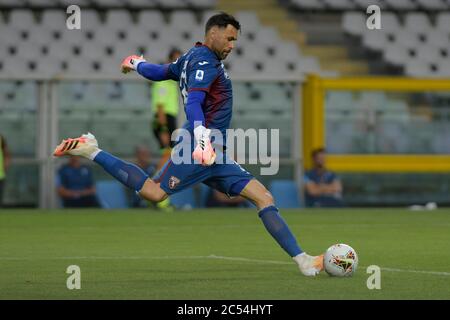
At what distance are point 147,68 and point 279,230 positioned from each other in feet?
6.01

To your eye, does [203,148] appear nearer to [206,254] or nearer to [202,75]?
[202,75]

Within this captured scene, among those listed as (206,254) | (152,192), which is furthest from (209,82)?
(206,254)

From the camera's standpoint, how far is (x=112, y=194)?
2020cm

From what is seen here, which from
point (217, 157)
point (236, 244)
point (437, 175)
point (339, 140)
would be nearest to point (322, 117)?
point (339, 140)

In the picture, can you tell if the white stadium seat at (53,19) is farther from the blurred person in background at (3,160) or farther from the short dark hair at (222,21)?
the short dark hair at (222,21)

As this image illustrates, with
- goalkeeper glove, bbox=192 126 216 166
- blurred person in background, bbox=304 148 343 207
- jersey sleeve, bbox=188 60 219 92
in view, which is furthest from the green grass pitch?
blurred person in background, bbox=304 148 343 207

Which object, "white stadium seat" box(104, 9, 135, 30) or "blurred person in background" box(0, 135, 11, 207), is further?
"white stadium seat" box(104, 9, 135, 30)

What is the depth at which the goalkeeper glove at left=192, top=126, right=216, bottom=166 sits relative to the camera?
26.8 feet

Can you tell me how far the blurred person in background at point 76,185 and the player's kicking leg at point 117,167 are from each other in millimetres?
10108

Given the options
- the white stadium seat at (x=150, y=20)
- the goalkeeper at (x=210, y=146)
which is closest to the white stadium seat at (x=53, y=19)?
the white stadium seat at (x=150, y=20)

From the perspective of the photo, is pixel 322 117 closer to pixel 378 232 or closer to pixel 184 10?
pixel 184 10

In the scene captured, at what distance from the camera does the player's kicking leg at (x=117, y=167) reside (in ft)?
29.9

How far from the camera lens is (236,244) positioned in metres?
12.1

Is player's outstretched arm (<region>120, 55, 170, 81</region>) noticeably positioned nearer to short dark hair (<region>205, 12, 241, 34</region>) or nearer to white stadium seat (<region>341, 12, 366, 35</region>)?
short dark hair (<region>205, 12, 241, 34</region>)
